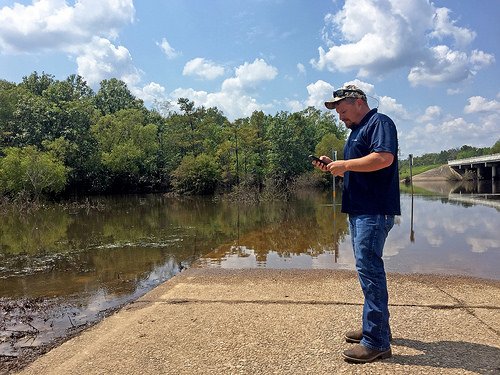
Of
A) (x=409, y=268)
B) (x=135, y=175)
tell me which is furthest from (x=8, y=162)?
(x=409, y=268)

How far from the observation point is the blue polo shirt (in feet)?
9.42

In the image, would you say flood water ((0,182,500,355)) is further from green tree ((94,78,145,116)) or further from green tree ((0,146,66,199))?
green tree ((94,78,145,116))

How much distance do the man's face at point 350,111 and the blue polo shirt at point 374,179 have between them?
6.0 inches

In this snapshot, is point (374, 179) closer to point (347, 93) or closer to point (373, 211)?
point (373, 211)

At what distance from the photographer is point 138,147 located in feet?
163

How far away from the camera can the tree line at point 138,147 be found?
130 feet

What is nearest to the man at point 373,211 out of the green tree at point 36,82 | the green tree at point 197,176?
the green tree at point 197,176

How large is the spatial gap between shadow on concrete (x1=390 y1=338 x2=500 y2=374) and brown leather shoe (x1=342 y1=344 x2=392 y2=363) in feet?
0.25

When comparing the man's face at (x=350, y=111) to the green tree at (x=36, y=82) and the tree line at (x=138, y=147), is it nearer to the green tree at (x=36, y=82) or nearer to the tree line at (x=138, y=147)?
the tree line at (x=138, y=147)

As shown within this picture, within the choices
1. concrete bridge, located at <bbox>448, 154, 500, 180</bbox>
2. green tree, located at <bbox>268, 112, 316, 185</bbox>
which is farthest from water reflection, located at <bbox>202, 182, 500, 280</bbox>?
concrete bridge, located at <bbox>448, 154, 500, 180</bbox>

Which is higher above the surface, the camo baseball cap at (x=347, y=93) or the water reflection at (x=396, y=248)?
the camo baseball cap at (x=347, y=93)

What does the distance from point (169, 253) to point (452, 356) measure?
8.71 meters

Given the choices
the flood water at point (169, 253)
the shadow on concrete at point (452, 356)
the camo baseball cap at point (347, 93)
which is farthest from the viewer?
the flood water at point (169, 253)

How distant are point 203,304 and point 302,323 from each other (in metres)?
1.57
